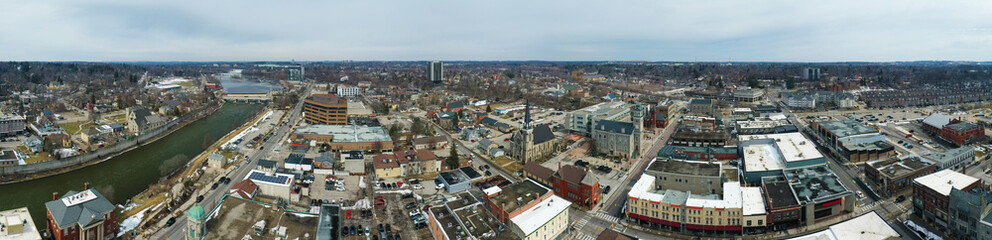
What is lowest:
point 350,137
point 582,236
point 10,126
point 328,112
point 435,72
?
point 582,236

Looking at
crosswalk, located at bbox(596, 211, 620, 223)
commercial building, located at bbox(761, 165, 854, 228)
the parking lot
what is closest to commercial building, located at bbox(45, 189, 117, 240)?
the parking lot

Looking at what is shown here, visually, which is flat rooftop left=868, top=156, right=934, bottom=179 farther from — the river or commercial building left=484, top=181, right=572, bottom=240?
the river

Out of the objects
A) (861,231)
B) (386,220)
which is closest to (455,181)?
(386,220)

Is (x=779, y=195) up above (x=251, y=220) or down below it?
above

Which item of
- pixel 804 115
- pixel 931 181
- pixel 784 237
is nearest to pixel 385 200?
pixel 784 237

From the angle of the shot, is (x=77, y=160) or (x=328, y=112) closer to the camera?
(x=77, y=160)

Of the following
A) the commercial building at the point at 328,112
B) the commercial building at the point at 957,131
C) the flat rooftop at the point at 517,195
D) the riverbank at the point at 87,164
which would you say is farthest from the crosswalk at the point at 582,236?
the commercial building at the point at 328,112

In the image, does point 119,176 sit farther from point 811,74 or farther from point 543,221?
point 811,74
